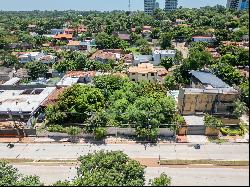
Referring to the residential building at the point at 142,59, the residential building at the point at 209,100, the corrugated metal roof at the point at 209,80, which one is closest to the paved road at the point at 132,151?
the residential building at the point at 209,100

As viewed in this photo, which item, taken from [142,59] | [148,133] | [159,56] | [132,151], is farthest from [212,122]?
[159,56]

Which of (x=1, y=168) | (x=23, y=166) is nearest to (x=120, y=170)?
(x=1, y=168)

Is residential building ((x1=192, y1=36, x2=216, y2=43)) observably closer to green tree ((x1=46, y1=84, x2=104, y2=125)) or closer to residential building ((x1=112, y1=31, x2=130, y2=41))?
residential building ((x1=112, y1=31, x2=130, y2=41))

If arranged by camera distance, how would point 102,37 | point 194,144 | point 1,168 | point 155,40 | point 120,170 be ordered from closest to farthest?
point 120,170 → point 1,168 → point 194,144 → point 102,37 → point 155,40

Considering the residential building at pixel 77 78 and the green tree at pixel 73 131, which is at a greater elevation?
the residential building at pixel 77 78

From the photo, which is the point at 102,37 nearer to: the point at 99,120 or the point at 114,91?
the point at 114,91

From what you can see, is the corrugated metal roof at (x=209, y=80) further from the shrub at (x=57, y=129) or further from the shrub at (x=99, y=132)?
the shrub at (x=57, y=129)

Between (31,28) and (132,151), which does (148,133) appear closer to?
(132,151)
